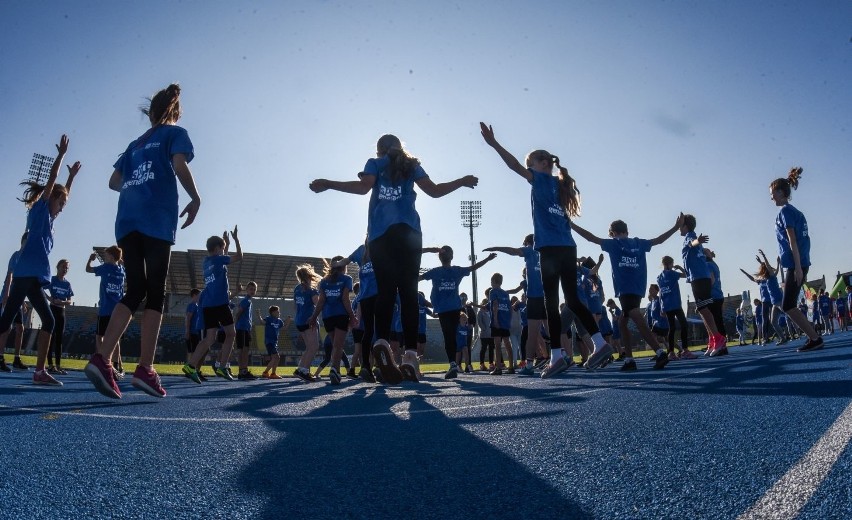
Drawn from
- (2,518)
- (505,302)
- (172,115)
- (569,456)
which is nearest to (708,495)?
(569,456)

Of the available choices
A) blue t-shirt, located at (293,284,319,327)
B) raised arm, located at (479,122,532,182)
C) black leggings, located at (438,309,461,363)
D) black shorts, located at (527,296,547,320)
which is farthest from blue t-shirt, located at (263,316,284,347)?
raised arm, located at (479,122,532,182)

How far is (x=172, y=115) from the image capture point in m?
4.12

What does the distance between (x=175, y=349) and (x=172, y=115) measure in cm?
3883

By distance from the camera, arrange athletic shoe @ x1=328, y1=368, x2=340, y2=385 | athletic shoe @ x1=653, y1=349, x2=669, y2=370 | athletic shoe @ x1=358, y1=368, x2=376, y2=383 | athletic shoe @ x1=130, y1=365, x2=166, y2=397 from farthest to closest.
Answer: athletic shoe @ x1=358, y1=368, x2=376, y2=383
athletic shoe @ x1=653, y1=349, x2=669, y2=370
athletic shoe @ x1=328, y1=368, x2=340, y2=385
athletic shoe @ x1=130, y1=365, x2=166, y2=397

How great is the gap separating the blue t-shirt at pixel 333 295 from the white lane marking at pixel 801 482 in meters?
6.71

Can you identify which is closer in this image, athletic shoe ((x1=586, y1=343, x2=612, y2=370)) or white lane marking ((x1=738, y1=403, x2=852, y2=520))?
white lane marking ((x1=738, y1=403, x2=852, y2=520))

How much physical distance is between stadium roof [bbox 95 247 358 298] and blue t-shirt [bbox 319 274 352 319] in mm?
40043

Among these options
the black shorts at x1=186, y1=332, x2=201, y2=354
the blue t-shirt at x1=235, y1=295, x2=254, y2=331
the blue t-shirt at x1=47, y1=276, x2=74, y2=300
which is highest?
the blue t-shirt at x1=47, y1=276, x2=74, y2=300

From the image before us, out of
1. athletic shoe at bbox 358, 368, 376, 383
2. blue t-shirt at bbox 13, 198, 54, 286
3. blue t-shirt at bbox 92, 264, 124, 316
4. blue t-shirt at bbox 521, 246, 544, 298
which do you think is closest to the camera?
blue t-shirt at bbox 13, 198, 54, 286

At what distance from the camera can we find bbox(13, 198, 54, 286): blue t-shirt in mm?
6109

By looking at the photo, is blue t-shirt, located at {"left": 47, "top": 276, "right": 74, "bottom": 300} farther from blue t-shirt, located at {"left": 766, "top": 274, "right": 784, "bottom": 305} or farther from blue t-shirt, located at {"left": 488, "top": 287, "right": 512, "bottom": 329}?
blue t-shirt, located at {"left": 766, "top": 274, "right": 784, "bottom": 305}

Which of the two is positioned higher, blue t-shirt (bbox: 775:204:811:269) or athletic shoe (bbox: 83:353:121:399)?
blue t-shirt (bbox: 775:204:811:269)

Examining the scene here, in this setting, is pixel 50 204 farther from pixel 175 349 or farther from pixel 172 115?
pixel 175 349

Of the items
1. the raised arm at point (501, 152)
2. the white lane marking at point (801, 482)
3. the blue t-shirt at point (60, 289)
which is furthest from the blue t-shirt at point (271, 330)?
the white lane marking at point (801, 482)
